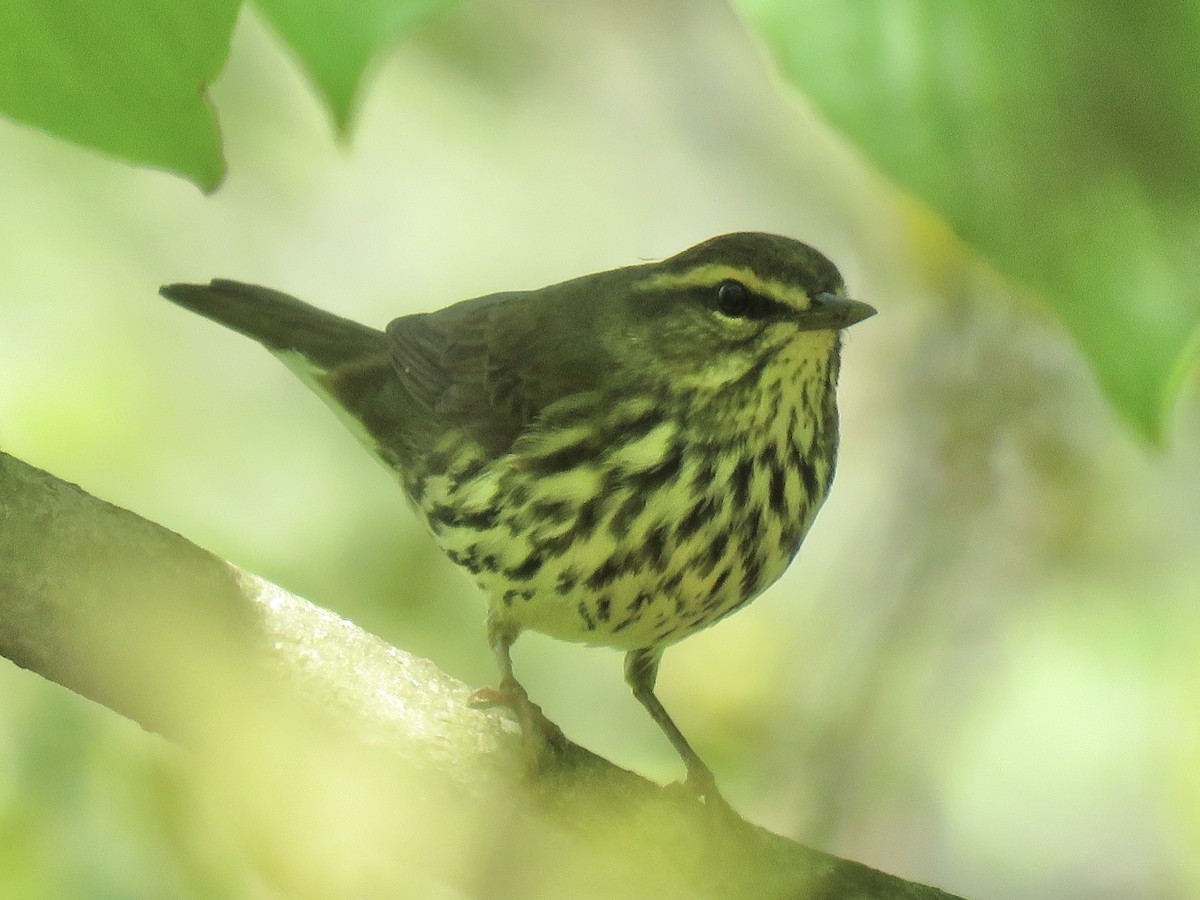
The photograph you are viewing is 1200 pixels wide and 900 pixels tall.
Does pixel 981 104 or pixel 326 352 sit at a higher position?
pixel 326 352

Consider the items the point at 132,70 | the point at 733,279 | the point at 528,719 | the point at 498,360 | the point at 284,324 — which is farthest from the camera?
the point at 284,324

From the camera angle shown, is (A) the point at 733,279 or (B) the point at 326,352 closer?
(A) the point at 733,279

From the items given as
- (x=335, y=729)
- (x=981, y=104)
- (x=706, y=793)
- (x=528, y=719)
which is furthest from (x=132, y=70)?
(x=706, y=793)

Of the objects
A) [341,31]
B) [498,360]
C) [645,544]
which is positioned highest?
[498,360]

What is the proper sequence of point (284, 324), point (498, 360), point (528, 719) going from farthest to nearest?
point (284, 324) < point (498, 360) < point (528, 719)

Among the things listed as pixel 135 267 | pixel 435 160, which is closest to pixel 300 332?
pixel 135 267

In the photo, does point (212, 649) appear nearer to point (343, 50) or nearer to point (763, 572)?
point (763, 572)

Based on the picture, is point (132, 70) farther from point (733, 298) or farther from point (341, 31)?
point (733, 298)

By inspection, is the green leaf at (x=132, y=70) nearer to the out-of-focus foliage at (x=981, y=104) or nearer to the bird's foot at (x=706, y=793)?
the out-of-focus foliage at (x=981, y=104)
